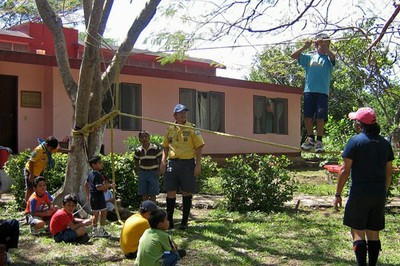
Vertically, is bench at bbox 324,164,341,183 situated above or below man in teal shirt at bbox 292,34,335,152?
below

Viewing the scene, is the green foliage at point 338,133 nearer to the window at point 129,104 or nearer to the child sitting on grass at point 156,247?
the window at point 129,104

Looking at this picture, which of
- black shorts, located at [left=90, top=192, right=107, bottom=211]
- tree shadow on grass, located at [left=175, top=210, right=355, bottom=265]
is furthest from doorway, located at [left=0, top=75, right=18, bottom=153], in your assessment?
tree shadow on grass, located at [left=175, top=210, right=355, bottom=265]

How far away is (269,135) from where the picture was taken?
739 inches

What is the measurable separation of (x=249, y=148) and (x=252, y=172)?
9244mm

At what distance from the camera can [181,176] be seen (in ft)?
23.0

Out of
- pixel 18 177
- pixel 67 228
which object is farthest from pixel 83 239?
pixel 18 177

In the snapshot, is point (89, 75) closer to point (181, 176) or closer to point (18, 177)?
point (181, 176)

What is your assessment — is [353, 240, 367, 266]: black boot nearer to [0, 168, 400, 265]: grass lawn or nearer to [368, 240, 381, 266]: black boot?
[368, 240, 381, 266]: black boot

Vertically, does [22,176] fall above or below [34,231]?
above

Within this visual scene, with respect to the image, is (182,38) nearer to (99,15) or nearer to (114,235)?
(99,15)

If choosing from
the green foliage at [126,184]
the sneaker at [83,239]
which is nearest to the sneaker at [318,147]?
the sneaker at [83,239]

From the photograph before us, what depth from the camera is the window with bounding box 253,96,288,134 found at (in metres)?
18.4

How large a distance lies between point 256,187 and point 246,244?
8.13 ft

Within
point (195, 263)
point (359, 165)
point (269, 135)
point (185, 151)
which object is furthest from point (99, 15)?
point (269, 135)
